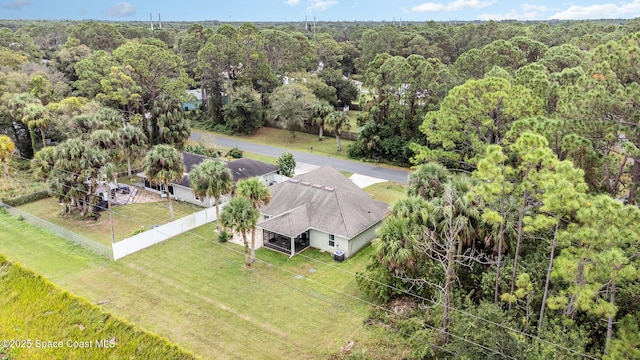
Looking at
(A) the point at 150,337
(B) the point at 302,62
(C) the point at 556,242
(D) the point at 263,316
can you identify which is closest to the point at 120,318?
(A) the point at 150,337

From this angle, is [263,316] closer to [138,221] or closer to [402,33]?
[138,221]

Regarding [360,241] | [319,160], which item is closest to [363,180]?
[319,160]

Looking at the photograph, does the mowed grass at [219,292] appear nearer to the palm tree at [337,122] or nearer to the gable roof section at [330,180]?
the gable roof section at [330,180]

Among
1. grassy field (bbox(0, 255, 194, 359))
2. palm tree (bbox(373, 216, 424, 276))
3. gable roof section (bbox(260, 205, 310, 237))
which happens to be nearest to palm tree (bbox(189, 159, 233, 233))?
gable roof section (bbox(260, 205, 310, 237))

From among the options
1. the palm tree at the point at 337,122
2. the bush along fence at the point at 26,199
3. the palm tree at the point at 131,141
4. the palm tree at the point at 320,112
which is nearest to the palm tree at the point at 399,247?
the palm tree at the point at 131,141

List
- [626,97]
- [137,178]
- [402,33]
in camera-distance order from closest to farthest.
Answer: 1. [626,97]
2. [137,178]
3. [402,33]

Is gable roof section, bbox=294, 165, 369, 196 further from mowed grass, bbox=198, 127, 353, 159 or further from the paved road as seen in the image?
mowed grass, bbox=198, 127, 353, 159
